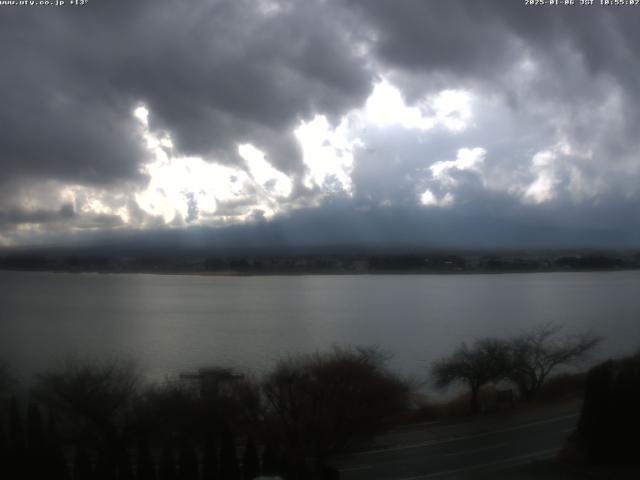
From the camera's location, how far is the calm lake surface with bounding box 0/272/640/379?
23438 mm

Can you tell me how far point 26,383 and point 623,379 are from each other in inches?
570

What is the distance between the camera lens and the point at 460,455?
10.3 m

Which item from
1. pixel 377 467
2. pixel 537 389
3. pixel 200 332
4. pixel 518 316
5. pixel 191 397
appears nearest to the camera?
pixel 377 467

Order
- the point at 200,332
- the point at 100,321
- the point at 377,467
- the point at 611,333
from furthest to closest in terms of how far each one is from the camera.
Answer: the point at 100,321, the point at 200,332, the point at 611,333, the point at 377,467

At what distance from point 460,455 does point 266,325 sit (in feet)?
81.4

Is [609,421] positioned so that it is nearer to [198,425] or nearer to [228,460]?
[228,460]

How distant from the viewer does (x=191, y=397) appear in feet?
37.8

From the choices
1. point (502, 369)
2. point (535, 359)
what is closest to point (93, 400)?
point (502, 369)

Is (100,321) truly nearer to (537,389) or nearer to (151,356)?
(151,356)

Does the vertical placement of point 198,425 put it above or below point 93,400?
below

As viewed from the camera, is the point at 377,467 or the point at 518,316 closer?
the point at 377,467

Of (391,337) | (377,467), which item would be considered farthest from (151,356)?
(377,467)

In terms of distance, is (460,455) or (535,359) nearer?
(460,455)

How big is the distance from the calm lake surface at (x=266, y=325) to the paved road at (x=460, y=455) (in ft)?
30.0
